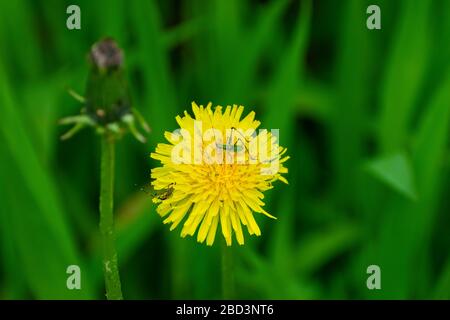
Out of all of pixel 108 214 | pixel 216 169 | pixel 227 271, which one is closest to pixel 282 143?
pixel 227 271

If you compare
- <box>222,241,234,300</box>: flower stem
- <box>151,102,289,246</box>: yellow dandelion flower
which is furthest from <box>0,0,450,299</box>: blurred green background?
<box>151,102,289,246</box>: yellow dandelion flower

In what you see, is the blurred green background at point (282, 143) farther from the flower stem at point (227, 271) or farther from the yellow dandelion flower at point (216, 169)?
the yellow dandelion flower at point (216, 169)

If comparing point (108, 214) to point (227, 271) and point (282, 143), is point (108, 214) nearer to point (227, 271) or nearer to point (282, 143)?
point (227, 271)

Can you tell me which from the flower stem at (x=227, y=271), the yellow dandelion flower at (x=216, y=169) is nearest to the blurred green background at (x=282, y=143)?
the flower stem at (x=227, y=271)

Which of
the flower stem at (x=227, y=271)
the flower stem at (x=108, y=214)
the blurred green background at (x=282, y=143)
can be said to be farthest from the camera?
the blurred green background at (x=282, y=143)

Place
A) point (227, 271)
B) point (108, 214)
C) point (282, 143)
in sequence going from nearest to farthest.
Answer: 1. point (108, 214)
2. point (227, 271)
3. point (282, 143)
